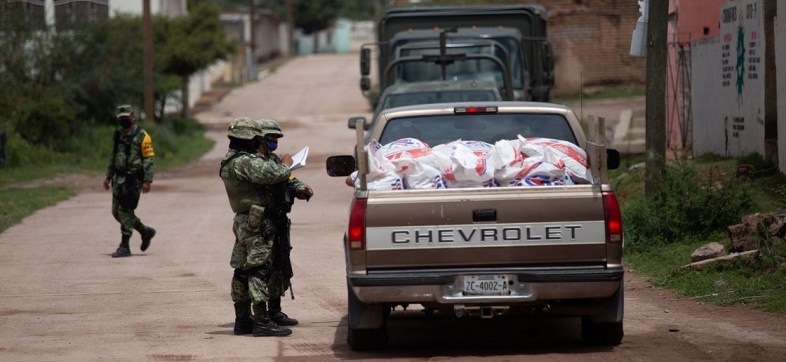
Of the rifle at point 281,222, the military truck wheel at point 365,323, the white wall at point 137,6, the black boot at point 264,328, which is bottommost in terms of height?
the black boot at point 264,328

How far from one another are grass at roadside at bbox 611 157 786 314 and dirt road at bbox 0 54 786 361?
0.86ft

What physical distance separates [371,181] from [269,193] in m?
1.10

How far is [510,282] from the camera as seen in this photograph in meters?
8.19

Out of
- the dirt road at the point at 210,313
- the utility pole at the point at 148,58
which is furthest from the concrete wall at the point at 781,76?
the utility pole at the point at 148,58

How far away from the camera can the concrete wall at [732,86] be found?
16.3 m

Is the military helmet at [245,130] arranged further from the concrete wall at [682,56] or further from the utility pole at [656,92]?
the concrete wall at [682,56]

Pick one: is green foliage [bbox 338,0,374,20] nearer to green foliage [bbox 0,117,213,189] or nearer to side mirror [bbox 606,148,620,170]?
green foliage [bbox 0,117,213,189]

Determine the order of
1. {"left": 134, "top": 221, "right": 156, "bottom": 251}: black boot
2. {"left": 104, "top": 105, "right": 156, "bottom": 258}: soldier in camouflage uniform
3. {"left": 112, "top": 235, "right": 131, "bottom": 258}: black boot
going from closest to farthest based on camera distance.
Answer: {"left": 104, "top": 105, "right": 156, "bottom": 258}: soldier in camouflage uniform
{"left": 112, "top": 235, "right": 131, "bottom": 258}: black boot
{"left": 134, "top": 221, "right": 156, "bottom": 251}: black boot

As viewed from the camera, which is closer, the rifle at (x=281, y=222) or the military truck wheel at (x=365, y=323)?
the military truck wheel at (x=365, y=323)

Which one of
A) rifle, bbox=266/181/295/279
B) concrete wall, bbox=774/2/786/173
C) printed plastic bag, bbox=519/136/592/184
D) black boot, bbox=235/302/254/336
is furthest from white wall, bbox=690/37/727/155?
black boot, bbox=235/302/254/336

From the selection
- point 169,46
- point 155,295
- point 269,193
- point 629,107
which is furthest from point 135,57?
point 269,193

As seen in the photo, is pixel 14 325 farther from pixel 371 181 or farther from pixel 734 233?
pixel 734 233

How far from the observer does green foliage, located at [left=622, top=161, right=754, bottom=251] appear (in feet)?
43.5

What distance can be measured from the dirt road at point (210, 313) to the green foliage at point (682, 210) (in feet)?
4.23
